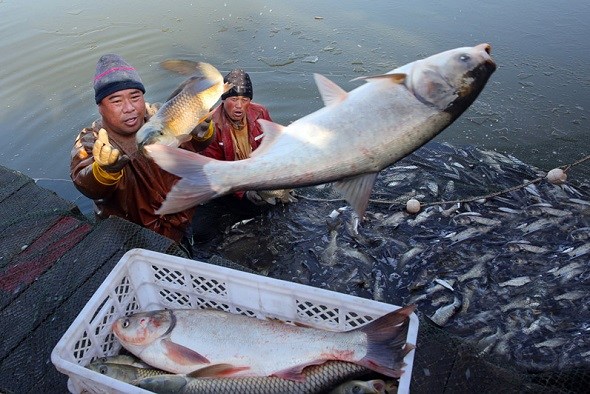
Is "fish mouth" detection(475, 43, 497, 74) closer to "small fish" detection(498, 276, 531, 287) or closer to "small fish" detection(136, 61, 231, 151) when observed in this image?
"small fish" detection(136, 61, 231, 151)

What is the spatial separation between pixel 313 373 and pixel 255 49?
31.0 ft

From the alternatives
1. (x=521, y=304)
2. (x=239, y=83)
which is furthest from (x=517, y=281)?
(x=239, y=83)

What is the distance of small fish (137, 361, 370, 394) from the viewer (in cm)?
256

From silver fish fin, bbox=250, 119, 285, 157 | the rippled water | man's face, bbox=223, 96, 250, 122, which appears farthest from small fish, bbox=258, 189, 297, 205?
silver fish fin, bbox=250, 119, 285, 157

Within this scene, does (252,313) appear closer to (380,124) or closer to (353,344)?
(353,344)

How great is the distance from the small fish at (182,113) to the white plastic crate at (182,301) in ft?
2.68

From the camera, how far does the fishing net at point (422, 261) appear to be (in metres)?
3.23

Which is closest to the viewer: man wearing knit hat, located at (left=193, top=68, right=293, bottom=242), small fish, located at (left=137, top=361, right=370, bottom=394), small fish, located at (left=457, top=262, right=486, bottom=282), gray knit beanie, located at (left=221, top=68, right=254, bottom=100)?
small fish, located at (left=137, top=361, right=370, bottom=394)

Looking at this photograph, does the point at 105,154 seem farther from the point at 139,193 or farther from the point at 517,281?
the point at 517,281

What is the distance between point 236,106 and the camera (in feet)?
17.6

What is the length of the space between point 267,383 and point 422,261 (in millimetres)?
2864

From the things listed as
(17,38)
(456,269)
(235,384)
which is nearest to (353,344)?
(235,384)

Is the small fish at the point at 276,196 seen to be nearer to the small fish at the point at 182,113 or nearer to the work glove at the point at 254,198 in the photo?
the work glove at the point at 254,198

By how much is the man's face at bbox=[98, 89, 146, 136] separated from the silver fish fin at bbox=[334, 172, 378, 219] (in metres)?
2.13
